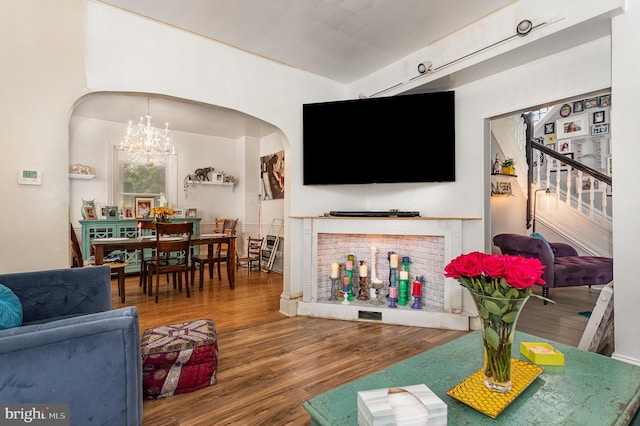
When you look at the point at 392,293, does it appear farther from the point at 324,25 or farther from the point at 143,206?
the point at 143,206

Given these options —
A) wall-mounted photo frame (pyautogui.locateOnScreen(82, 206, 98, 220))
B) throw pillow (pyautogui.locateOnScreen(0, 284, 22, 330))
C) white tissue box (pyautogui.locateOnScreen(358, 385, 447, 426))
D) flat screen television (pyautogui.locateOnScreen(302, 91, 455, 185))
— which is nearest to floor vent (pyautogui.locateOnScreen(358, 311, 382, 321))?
flat screen television (pyautogui.locateOnScreen(302, 91, 455, 185))

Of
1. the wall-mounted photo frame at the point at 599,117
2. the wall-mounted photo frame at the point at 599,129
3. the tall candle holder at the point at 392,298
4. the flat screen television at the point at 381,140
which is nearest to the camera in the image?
the flat screen television at the point at 381,140

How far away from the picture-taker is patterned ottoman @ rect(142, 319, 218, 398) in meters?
1.90

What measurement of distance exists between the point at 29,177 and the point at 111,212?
10.7ft

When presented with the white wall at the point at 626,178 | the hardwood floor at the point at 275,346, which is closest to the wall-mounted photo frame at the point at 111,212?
the hardwood floor at the point at 275,346

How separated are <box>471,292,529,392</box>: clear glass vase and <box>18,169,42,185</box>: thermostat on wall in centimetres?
298

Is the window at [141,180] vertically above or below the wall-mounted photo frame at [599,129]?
below

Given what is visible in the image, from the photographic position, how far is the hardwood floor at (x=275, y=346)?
70.8 inches

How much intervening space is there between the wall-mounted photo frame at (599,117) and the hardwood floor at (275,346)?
3.67 metres

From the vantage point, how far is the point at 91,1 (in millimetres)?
2498

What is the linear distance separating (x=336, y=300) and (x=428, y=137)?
2.08 meters

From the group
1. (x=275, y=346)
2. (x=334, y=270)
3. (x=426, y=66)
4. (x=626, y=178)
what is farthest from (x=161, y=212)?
(x=626, y=178)

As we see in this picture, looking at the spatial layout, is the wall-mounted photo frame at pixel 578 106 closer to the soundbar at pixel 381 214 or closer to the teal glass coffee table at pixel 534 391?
the soundbar at pixel 381 214

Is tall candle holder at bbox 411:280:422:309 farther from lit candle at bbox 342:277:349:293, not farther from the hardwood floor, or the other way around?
lit candle at bbox 342:277:349:293
